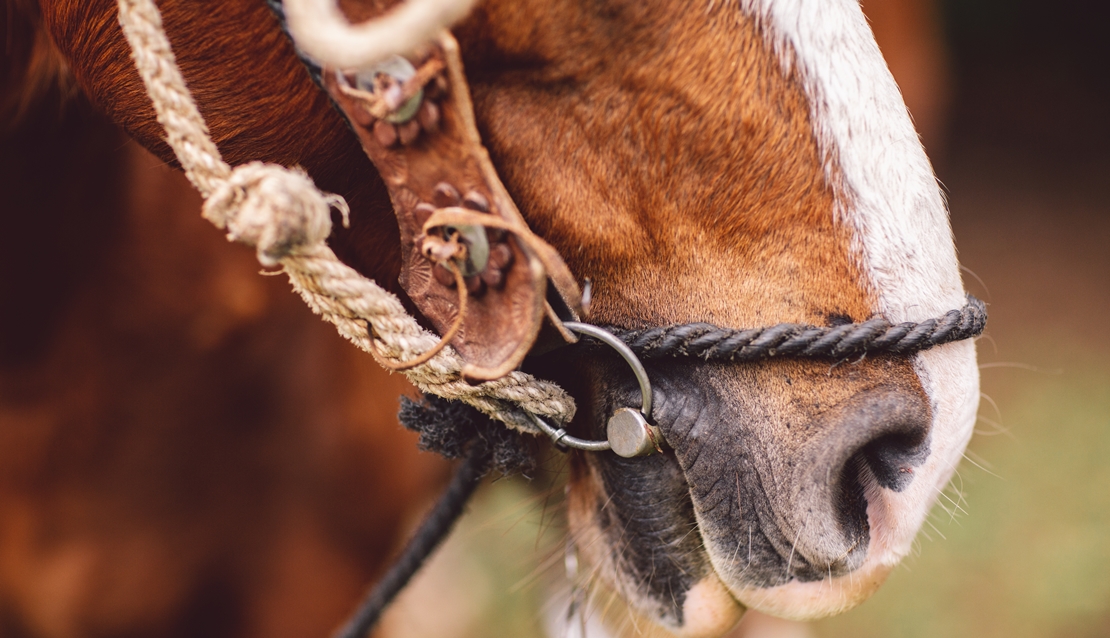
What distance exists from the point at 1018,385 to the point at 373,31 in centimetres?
349

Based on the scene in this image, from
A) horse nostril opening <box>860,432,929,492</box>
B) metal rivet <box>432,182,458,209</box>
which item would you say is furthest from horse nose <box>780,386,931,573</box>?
metal rivet <box>432,182,458,209</box>

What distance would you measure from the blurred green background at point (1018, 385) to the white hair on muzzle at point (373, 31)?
925 millimetres

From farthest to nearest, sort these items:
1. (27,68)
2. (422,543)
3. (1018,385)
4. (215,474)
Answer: (1018,385)
(215,474)
(422,543)
(27,68)

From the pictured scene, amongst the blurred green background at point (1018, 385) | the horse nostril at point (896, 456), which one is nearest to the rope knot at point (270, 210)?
the horse nostril at point (896, 456)

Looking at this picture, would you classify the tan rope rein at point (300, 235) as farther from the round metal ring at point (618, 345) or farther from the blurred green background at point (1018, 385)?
the blurred green background at point (1018, 385)

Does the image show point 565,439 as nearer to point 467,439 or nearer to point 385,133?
point 467,439

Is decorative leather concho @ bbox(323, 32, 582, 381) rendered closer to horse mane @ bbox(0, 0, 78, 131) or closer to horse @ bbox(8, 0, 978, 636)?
horse @ bbox(8, 0, 978, 636)

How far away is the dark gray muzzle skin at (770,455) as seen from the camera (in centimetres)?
63

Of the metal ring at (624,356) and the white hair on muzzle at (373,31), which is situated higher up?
the white hair on muzzle at (373,31)

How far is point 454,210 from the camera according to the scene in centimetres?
58

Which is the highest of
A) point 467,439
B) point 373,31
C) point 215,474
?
point 373,31

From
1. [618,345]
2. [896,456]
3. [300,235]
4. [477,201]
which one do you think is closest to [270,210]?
[300,235]

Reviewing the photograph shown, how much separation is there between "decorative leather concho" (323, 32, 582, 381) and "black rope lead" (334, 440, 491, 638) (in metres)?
0.36

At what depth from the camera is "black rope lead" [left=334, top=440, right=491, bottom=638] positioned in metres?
1.00
